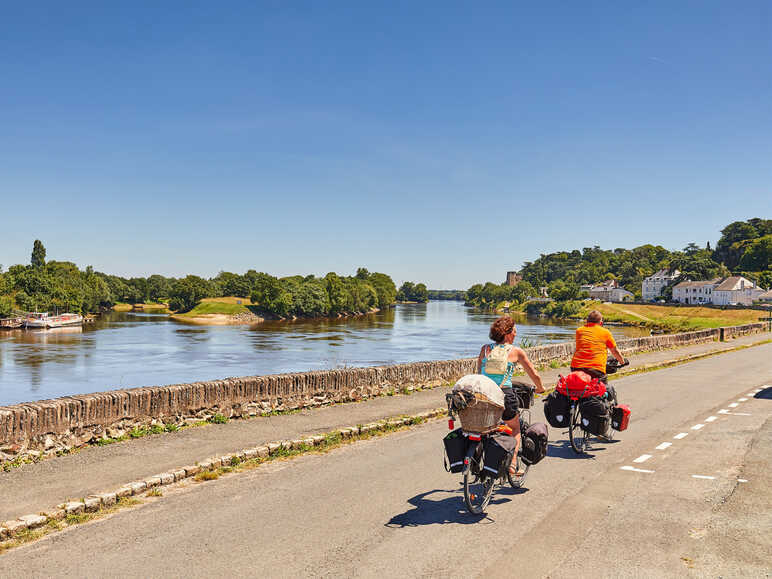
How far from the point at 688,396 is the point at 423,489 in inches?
460

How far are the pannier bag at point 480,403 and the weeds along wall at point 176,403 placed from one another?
6606 millimetres

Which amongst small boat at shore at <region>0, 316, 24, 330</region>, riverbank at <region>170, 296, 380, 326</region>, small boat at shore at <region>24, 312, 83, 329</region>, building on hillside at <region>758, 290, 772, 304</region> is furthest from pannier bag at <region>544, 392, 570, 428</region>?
building on hillside at <region>758, 290, 772, 304</region>

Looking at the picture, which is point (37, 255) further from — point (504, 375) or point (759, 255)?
point (759, 255)

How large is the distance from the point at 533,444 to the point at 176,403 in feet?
23.2

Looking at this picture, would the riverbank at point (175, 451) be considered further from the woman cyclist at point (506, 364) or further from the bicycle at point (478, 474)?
the woman cyclist at point (506, 364)

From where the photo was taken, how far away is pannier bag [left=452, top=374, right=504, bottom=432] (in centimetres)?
602

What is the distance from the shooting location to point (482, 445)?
6.30m

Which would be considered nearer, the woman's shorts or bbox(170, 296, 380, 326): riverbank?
the woman's shorts

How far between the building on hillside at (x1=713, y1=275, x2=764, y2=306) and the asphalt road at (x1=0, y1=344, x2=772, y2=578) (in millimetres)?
139579

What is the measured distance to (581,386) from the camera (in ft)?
29.5

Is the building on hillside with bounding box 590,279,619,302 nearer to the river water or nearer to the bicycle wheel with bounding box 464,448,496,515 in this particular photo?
the river water

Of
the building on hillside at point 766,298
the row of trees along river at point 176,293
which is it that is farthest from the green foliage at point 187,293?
the building on hillside at point 766,298

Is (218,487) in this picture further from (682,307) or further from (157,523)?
(682,307)

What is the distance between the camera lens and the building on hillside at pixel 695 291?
140000mm
